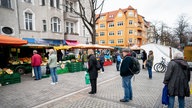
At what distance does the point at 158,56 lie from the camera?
50.5 feet

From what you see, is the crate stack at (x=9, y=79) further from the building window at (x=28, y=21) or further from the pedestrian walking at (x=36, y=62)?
the building window at (x=28, y=21)

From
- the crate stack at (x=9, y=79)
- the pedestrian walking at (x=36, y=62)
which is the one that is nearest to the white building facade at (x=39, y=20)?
the pedestrian walking at (x=36, y=62)

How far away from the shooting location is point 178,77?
4.17 meters

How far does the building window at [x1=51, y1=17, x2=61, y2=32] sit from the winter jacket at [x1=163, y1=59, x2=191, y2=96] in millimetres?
21329

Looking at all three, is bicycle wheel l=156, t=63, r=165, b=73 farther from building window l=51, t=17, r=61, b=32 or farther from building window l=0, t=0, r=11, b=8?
building window l=0, t=0, r=11, b=8

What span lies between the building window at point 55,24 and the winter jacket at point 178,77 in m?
21.3

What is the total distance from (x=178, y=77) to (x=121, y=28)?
5362cm

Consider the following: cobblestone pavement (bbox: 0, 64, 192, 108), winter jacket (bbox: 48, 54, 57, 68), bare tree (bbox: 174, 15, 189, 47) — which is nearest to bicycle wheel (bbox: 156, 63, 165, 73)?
cobblestone pavement (bbox: 0, 64, 192, 108)

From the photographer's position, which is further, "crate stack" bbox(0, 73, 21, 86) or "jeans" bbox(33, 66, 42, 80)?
"jeans" bbox(33, 66, 42, 80)

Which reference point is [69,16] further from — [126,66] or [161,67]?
[126,66]

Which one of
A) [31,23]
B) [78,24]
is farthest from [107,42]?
[31,23]

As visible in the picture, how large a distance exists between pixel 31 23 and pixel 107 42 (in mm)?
41375

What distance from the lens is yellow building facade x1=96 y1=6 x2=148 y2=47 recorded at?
181 feet

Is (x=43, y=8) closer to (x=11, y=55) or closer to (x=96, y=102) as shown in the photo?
(x=11, y=55)
